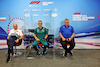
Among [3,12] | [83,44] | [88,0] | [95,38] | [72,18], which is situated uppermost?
[88,0]

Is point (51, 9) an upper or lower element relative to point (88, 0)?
lower

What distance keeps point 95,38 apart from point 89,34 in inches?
11.8

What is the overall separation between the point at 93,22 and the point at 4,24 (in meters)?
3.60

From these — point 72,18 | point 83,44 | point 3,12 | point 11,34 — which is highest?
point 3,12

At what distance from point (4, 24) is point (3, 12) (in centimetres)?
48

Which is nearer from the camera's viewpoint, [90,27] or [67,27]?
[67,27]

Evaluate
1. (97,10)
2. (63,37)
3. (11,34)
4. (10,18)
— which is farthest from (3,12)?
(97,10)

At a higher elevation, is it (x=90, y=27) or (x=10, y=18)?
(x=10, y=18)

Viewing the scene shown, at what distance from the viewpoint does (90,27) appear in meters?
3.89

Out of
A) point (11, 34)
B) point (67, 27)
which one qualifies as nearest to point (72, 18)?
point (67, 27)

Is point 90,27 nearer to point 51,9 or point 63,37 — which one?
point 63,37

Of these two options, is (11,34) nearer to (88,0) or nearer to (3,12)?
(3,12)

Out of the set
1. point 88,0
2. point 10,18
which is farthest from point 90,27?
point 10,18

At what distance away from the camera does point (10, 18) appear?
3.88 metres
